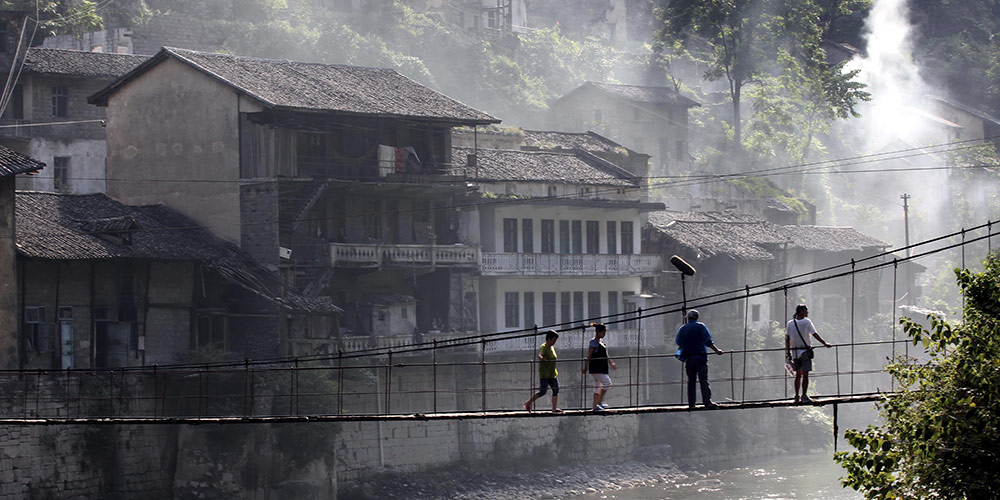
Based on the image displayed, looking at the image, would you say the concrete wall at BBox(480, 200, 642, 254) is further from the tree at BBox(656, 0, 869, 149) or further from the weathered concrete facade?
the tree at BBox(656, 0, 869, 149)

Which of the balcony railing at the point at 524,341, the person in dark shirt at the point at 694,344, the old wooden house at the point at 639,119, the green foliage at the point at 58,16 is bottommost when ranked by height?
the balcony railing at the point at 524,341

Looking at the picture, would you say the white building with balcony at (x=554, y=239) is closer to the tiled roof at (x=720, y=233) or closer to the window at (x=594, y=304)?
the window at (x=594, y=304)

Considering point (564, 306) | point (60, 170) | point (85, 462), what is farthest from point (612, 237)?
point (85, 462)

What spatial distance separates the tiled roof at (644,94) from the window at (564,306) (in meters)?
22.0

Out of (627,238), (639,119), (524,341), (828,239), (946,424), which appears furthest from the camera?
(639,119)

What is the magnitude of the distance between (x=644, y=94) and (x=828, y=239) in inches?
465

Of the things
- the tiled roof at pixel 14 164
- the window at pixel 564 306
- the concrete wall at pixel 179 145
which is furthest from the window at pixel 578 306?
the tiled roof at pixel 14 164

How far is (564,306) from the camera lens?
153 ft

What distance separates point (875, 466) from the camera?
18.1 metres

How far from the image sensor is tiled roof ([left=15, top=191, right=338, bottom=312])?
112ft

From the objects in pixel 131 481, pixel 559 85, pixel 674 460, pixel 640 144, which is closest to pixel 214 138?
pixel 131 481

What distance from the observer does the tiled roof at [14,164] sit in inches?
1276

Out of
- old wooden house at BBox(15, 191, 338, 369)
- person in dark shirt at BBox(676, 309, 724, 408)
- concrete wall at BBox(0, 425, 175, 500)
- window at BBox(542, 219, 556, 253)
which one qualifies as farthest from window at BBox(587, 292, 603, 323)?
person in dark shirt at BBox(676, 309, 724, 408)

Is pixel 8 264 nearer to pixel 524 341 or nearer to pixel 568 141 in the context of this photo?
pixel 524 341
